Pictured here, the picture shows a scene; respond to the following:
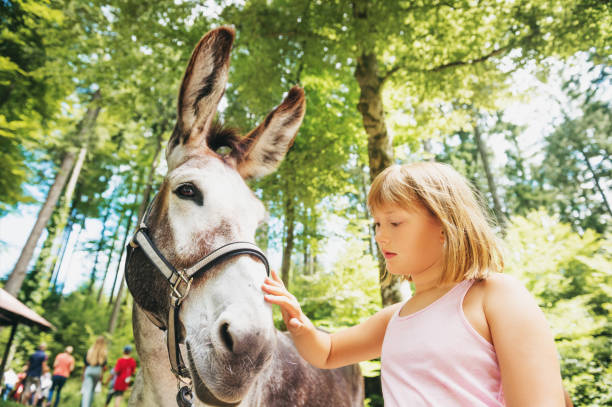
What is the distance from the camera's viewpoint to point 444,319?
1.06m

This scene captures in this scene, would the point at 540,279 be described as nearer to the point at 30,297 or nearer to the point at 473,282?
the point at 473,282

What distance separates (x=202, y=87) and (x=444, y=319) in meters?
1.80

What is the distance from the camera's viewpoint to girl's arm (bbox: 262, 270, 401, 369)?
4.64 feet

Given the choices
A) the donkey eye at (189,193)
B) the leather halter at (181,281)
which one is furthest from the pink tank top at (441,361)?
the donkey eye at (189,193)

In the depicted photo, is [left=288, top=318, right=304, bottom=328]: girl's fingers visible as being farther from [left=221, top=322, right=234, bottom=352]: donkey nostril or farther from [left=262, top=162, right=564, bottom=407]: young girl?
[left=221, top=322, right=234, bottom=352]: donkey nostril

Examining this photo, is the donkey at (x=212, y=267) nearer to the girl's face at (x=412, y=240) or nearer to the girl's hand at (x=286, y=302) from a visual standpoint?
the girl's hand at (x=286, y=302)

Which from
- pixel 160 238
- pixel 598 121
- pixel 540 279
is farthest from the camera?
pixel 598 121

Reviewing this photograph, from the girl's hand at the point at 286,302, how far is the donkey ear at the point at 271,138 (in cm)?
96

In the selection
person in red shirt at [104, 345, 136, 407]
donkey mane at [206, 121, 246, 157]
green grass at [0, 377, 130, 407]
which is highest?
donkey mane at [206, 121, 246, 157]

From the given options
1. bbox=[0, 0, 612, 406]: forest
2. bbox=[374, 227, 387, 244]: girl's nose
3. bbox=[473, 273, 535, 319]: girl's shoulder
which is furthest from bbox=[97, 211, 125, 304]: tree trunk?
bbox=[473, 273, 535, 319]: girl's shoulder

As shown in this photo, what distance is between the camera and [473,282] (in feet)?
3.64

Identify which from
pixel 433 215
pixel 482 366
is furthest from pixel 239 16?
pixel 482 366

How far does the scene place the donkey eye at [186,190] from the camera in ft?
5.24

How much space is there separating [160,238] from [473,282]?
1.46 metres
